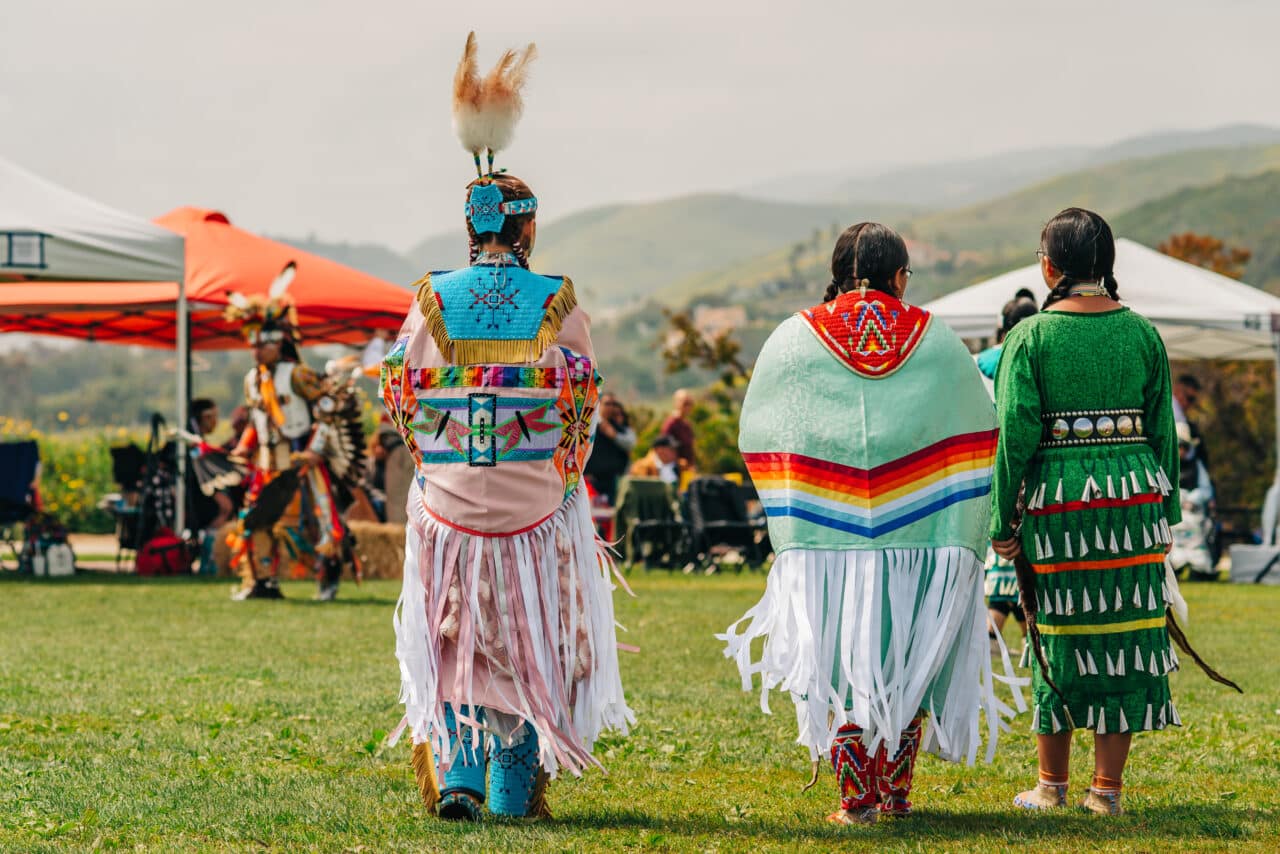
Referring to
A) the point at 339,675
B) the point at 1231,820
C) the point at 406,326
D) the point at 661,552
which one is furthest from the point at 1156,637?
the point at 661,552

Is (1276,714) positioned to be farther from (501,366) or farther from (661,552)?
(661,552)

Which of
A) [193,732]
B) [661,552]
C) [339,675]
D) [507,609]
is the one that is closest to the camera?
[507,609]

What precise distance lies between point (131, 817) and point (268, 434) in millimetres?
6285

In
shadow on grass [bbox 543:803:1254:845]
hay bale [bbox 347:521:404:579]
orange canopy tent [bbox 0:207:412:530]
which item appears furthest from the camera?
orange canopy tent [bbox 0:207:412:530]

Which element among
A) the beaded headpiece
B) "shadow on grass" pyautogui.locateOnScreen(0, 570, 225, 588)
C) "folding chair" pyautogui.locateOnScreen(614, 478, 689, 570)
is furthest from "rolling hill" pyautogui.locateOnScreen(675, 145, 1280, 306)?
the beaded headpiece

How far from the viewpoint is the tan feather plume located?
4.50 m

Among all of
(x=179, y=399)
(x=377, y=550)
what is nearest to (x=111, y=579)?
(x=179, y=399)

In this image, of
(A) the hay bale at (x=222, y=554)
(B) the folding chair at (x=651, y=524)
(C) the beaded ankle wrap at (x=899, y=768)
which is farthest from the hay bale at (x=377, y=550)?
(C) the beaded ankle wrap at (x=899, y=768)

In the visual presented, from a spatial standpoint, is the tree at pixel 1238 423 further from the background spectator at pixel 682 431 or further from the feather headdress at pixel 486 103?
the feather headdress at pixel 486 103

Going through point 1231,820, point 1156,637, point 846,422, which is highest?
point 846,422

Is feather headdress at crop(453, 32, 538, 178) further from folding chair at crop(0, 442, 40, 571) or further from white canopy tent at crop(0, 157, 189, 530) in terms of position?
folding chair at crop(0, 442, 40, 571)

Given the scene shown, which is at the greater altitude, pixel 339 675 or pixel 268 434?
pixel 268 434

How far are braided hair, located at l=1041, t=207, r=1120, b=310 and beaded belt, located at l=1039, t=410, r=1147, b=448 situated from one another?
1.02 ft

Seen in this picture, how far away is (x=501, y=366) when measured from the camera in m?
4.36
